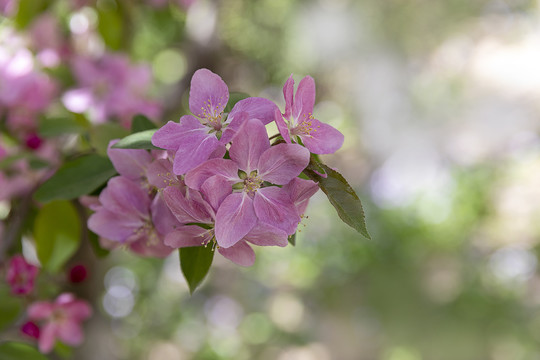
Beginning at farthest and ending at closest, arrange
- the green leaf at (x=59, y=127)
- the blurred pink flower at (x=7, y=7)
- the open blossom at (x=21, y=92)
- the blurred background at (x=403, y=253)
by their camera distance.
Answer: the blurred background at (x=403, y=253) → the blurred pink flower at (x=7, y=7) → the open blossom at (x=21, y=92) → the green leaf at (x=59, y=127)

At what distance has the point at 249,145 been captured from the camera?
375 millimetres

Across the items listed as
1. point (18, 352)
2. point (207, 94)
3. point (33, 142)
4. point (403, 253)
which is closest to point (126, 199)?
point (207, 94)

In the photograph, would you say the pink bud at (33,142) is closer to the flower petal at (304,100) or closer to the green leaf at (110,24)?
the green leaf at (110,24)

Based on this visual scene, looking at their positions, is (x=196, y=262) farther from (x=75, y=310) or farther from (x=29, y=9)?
(x=29, y=9)

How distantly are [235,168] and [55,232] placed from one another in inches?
14.6

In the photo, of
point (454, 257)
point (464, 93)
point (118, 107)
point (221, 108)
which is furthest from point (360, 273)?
point (221, 108)

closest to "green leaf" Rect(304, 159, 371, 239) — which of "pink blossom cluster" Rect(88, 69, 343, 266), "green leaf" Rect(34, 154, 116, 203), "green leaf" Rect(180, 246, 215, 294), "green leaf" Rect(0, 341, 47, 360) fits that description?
"pink blossom cluster" Rect(88, 69, 343, 266)

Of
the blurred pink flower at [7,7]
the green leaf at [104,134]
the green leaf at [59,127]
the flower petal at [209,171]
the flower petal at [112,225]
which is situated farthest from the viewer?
the blurred pink flower at [7,7]

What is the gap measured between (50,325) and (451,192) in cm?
298

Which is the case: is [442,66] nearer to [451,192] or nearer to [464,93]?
[464,93]

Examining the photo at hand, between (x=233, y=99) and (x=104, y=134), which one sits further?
(x=104, y=134)

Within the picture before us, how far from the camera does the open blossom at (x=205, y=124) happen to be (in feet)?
1.22

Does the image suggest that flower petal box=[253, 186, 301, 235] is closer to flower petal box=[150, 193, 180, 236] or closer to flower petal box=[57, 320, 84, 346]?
flower petal box=[150, 193, 180, 236]

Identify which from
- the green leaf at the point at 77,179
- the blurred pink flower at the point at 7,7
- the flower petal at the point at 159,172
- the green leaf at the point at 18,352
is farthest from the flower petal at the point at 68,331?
the blurred pink flower at the point at 7,7
